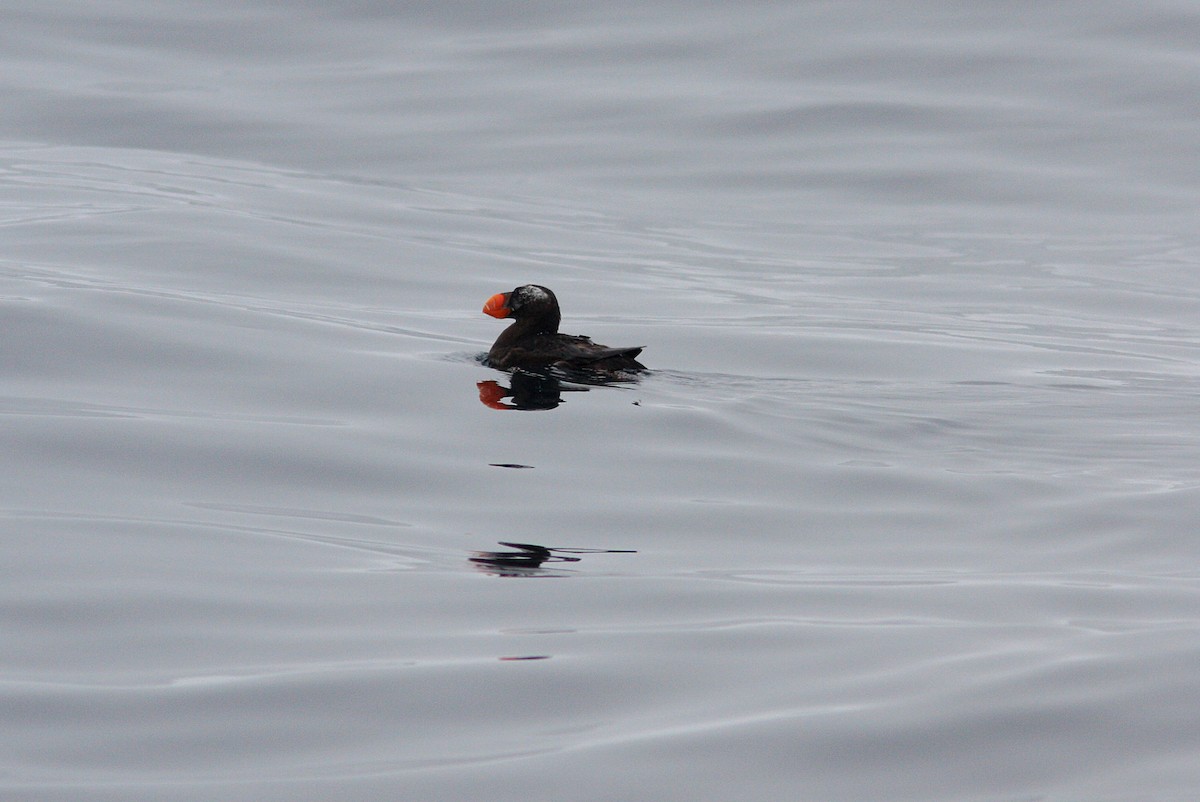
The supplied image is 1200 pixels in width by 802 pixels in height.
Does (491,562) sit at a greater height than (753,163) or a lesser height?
lesser

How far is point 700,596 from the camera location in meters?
6.49

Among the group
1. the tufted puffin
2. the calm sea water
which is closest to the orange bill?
the tufted puffin

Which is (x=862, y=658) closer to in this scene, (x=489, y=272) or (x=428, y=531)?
(x=428, y=531)

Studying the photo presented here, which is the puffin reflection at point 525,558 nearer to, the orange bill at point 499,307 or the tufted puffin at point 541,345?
the tufted puffin at point 541,345

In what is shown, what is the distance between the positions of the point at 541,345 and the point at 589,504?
385 centimetres

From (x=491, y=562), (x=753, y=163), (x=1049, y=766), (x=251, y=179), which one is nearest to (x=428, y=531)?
(x=491, y=562)

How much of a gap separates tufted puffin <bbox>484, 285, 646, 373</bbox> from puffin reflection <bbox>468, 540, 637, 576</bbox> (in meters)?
3.98

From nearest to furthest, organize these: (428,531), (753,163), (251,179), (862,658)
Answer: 1. (862,658)
2. (428,531)
3. (251,179)
4. (753,163)

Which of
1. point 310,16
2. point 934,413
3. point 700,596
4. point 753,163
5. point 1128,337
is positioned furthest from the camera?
point 310,16

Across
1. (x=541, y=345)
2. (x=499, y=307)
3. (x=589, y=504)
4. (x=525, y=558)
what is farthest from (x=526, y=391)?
(x=525, y=558)

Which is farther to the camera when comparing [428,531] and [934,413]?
[934,413]

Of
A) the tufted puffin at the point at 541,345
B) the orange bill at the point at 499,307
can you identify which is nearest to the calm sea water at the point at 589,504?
the tufted puffin at the point at 541,345

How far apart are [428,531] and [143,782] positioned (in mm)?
3095

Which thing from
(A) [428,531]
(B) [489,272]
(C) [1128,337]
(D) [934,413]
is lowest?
(A) [428,531]
